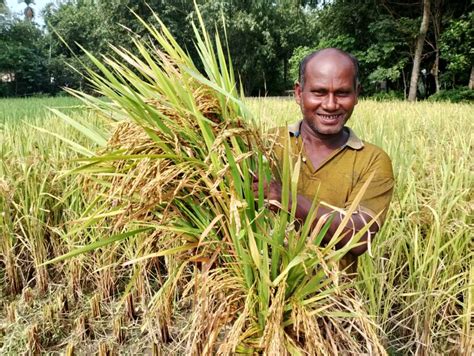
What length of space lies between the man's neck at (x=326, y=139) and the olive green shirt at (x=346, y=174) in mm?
22

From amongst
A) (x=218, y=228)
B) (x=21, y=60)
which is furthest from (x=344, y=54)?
(x=21, y=60)

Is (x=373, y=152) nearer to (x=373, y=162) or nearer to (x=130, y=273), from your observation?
(x=373, y=162)

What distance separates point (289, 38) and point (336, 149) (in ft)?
64.3

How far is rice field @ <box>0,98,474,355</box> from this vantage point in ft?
4.61

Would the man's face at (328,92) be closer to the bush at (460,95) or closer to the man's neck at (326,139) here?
the man's neck at (326,139)

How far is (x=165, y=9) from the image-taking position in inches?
780

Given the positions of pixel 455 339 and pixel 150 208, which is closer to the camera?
pixel 150 208

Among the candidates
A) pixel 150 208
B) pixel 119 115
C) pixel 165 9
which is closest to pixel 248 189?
pixel 150 208

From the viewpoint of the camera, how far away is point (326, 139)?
109 cm

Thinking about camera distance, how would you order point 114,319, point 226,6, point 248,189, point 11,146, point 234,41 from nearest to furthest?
point 248,189 → point 114,319 → point 11,146 → point 226,6 → point 234,41

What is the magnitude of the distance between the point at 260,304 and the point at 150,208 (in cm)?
31

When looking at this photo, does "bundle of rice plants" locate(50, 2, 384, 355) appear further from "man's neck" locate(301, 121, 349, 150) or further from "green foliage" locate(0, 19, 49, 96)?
"green foliage" locate(0, 19, 49, 96)

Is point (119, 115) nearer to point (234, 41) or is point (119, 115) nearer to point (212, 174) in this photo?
point (212, 174)

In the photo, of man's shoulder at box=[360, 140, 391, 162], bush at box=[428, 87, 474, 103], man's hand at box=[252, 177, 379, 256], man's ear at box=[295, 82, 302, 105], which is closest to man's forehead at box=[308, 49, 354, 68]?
man's ear at box=[295, 82, 302, 105]
